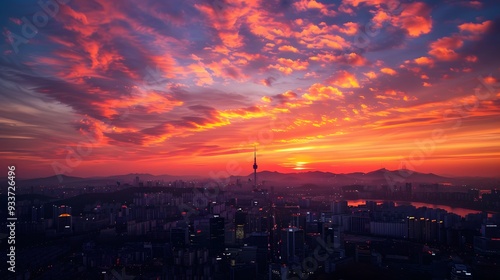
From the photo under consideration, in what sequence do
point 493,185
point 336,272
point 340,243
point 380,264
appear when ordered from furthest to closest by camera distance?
point 493,185 → point 340,243 → point 380,264 → point 336,272

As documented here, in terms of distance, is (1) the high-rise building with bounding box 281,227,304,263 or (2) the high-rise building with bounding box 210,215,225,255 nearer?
(1) the high-rise building with bounding box 281,227,304,263

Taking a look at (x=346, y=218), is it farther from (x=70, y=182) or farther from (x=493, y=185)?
(x=70, y=182)

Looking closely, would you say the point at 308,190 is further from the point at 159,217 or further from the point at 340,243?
the point at 340,243

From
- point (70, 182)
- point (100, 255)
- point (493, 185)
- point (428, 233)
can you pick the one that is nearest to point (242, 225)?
point (100, 255)

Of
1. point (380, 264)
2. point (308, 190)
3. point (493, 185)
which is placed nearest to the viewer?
point (380, 264)

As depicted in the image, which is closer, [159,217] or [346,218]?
[346,218]

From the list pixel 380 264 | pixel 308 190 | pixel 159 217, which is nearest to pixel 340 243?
pixel 380 264

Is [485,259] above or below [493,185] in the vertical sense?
below

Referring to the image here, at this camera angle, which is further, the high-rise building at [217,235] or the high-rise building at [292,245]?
the high-rise building at [217,235]

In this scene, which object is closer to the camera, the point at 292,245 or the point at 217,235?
the point at 292,245
